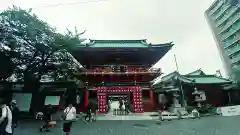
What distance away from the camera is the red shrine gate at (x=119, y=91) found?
19.6 metres

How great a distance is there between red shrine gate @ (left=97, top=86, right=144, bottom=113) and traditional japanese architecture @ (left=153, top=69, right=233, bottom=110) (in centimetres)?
425

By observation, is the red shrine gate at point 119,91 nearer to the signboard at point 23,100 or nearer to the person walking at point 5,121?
the signboard at point 23,100

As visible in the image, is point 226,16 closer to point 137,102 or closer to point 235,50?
point 235,50

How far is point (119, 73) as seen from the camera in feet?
66.4

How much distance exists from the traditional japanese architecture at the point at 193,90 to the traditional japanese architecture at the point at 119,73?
3.23 meters

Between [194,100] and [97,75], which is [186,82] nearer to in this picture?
[194,100]

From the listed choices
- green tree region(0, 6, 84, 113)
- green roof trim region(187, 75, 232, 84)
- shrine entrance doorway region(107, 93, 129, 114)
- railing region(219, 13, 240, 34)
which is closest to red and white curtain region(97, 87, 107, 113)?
shrine entrance doorway region(107, 93, 129, 114)

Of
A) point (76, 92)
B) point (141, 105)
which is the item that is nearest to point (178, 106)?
point (141, 105)

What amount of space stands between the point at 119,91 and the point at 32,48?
31.4 ft

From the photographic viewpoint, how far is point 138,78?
68.7 ft

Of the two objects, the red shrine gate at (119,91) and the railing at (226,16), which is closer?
the red shrine gate at (119,91)

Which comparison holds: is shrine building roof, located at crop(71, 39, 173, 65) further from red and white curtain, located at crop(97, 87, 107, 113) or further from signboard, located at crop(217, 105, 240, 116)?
signboard, located at crop(217, 105, 240, 116)

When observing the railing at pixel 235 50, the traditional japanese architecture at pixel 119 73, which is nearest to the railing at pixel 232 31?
the railing at pixel 235 50

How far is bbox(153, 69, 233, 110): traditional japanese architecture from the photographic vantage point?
24188 millimetres
